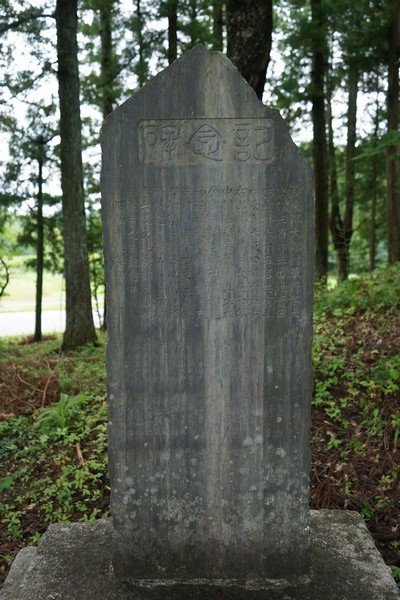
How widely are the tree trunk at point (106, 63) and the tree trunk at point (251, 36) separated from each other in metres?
6.23

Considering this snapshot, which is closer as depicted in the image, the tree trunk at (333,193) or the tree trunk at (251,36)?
the tree trunk at (251,36)

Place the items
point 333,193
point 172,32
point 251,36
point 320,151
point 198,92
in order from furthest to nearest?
point 333,193
point 320,151
point 172,32
point 251,36
point 198,92

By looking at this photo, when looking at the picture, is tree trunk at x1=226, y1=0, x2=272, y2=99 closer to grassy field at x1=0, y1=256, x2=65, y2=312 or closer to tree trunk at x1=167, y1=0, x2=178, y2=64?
tree trunk at x1=167, y1=0, x2=178, y2=64

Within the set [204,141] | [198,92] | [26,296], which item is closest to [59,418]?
[204,141]

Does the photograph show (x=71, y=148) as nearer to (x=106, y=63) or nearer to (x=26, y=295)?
(x=106, y=63)

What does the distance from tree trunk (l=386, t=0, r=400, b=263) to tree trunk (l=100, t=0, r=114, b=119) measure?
6160 mm

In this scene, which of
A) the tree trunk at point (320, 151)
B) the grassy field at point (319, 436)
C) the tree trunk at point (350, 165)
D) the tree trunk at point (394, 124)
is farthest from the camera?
the tree trunk at point (350, 165)

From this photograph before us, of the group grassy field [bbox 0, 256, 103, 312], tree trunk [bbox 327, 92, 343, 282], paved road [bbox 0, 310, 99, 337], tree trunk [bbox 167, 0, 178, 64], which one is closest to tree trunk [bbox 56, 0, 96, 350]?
tree trunk [bbox 167, 0, 178, 64]

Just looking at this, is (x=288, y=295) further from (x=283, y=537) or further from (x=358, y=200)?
(x=358, y=200)

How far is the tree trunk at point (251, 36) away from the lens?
6039 mm

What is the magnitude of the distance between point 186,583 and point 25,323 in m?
20.0

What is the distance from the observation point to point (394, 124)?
10.7 metres

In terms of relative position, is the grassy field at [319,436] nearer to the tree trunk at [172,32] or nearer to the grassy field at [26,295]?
the tree trunk at [172,32]

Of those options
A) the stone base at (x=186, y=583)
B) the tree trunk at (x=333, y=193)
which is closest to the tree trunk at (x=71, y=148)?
the stone base at (x=186, y=583)
